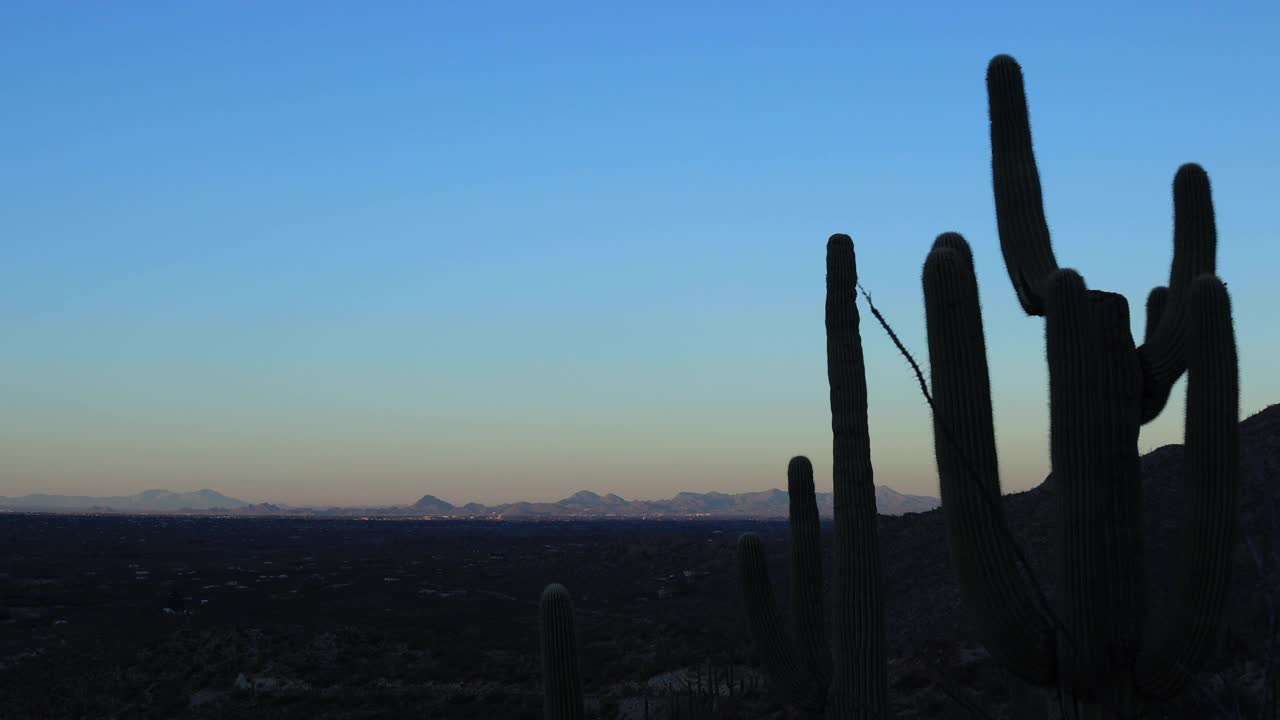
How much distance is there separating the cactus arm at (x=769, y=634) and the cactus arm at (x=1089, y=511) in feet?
15.6

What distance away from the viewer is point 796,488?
1060cm

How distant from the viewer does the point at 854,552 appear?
28.4 feet

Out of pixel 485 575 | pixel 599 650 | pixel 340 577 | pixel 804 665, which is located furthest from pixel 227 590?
pixel 804 665

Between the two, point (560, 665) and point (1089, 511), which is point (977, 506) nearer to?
point (1089, 511)

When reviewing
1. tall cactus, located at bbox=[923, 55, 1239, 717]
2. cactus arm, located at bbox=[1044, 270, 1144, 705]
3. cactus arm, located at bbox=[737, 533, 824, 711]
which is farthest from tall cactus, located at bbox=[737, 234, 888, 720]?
cactus arm, located at bbox=[1044, 270, 1144, 705]

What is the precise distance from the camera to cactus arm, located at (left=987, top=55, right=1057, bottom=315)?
24.3ft

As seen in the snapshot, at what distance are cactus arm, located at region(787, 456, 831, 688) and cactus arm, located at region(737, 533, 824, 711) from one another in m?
0.16

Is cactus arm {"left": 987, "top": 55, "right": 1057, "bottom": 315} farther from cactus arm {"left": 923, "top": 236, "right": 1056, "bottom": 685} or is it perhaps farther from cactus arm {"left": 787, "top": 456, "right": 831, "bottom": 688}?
cactus arm {"left": 787, "top": 456, "right": 831, "bottom": 688}

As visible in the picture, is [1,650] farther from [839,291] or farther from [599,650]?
[839,291]

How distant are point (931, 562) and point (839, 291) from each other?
24683 mm

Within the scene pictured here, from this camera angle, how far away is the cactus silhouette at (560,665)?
8.75 meters

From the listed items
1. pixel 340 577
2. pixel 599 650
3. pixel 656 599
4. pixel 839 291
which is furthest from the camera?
pixel 340 577

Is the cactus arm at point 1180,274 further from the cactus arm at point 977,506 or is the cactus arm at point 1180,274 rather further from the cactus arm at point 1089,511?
the cactus arm at point 977,506

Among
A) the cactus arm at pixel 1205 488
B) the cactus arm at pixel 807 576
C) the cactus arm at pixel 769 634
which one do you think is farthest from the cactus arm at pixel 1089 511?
the cactus arm at pixel 769 634
